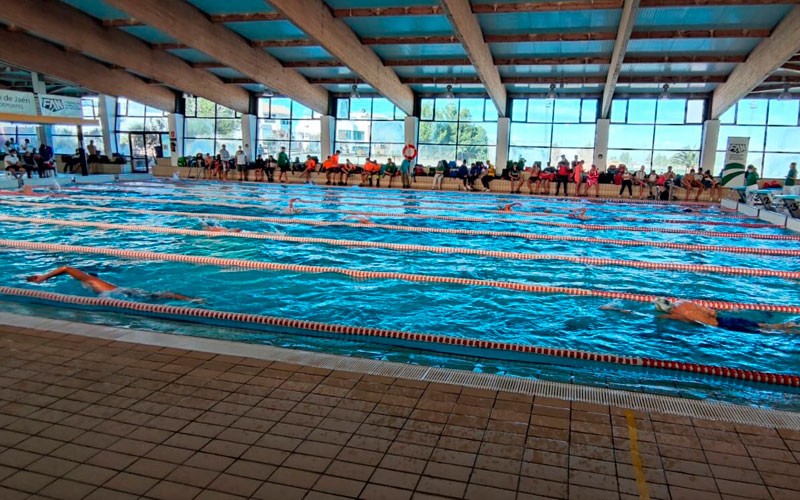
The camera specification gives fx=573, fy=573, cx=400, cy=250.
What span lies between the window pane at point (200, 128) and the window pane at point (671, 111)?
18388 millimetres

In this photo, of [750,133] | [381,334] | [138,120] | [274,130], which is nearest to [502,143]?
[750,133]

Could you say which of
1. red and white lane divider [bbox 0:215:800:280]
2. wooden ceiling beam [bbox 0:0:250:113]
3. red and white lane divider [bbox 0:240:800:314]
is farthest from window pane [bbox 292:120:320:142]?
red and white lane divider [bbox 0:240:800:314]

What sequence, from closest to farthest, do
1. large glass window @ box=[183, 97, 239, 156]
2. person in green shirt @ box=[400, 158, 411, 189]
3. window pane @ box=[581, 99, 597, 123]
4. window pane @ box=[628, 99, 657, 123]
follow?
person in green shirt @ box=[400, 158, 411, 189], window pane @ box=[628, 99, 657, 123], window pane @ box=[581, 99, 597, 123], large glass window @ box=[183, 97, 239, 156]

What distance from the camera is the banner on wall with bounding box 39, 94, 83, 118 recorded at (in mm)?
17297

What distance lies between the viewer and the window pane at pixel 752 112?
792 inches

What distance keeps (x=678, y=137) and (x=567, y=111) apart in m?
4.08

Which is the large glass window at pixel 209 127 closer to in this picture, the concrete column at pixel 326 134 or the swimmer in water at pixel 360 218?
the concrete column at pixel 326 134

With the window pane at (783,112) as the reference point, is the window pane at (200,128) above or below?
below

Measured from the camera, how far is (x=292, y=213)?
11.4 metres

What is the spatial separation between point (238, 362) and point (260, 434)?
0.79 meters

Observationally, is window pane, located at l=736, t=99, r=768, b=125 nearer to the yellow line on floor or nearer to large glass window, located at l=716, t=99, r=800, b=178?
large glass window, located at l=716, t=99, r=800, b=178

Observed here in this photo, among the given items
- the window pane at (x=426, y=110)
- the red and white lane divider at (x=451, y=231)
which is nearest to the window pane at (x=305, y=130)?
the window pane at (x=426, y=110)

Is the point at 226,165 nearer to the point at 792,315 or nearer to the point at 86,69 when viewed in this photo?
the point at 86,69

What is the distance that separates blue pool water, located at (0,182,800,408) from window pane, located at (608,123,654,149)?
11.1 m
